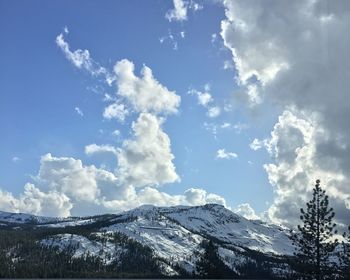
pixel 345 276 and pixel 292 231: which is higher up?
pixel 292 231

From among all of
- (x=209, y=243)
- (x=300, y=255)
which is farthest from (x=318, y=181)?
(x=209, y=243)

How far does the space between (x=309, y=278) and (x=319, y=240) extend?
5150 millimetres

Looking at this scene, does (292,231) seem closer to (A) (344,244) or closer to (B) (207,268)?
(A) (344,244)

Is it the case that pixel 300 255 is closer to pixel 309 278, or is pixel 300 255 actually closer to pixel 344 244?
pixel 309 278

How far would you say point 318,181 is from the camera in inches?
2611

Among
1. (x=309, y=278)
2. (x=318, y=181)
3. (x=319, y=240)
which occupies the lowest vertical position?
(x=309, y=278)

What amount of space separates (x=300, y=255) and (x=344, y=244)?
341 inches

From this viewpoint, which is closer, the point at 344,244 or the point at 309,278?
the point at 309,278

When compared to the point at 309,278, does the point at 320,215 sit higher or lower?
higher

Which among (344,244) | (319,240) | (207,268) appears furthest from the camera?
(207,268)

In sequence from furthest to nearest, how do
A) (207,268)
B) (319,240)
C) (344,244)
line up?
(207,268)
(344,244)
(319,240)

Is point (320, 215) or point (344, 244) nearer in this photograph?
point (320, 215)

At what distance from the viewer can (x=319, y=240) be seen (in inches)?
2537

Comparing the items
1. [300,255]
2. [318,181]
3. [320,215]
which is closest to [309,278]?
[300,255]
